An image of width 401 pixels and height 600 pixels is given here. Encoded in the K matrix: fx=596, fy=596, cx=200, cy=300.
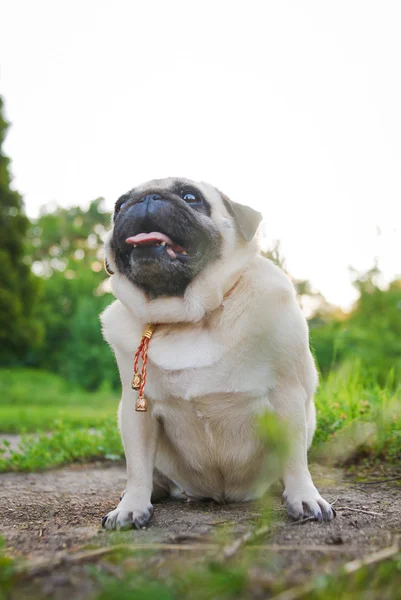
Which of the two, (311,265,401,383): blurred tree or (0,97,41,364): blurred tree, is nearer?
(311,265,401,383): blurred tree

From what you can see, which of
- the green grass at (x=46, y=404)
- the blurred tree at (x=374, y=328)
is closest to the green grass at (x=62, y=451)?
the green grass at (x=46, y=404)

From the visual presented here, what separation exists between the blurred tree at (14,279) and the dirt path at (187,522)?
56.9ft

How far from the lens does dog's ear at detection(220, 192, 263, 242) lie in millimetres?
3012

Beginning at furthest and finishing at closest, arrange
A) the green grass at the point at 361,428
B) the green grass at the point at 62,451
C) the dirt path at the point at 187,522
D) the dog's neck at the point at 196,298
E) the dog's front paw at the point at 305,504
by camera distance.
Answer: the green grass at the point at 62,451, the green grass at the point at 361,428, the dog's neck at the point at 196,298, the dog's front paw at the point at 305,504, the dirt path at the point at 187,522

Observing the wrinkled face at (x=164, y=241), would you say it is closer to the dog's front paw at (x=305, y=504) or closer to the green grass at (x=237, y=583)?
the dog's front paw at (x=305, y=504)

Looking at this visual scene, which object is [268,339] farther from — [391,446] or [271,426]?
[391,446]

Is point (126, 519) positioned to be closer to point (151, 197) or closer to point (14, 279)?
point (151, 197)

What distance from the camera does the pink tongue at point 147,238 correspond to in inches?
112

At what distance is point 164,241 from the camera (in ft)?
9.43

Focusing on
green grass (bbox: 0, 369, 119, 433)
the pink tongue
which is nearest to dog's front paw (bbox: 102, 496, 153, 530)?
the pink tongue

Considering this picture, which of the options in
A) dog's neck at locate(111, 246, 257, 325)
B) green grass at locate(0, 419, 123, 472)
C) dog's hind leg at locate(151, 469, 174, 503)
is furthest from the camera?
green grass at locate(0, 419, 123, 472)

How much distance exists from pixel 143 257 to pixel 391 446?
2324 millimetres

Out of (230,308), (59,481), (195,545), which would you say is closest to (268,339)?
(230,308)

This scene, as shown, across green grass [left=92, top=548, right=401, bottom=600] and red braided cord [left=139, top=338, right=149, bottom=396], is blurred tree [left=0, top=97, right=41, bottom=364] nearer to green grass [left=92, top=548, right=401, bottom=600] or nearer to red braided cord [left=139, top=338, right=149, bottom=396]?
red braided cord [left=139, top=338, right=149, bottom=396]
